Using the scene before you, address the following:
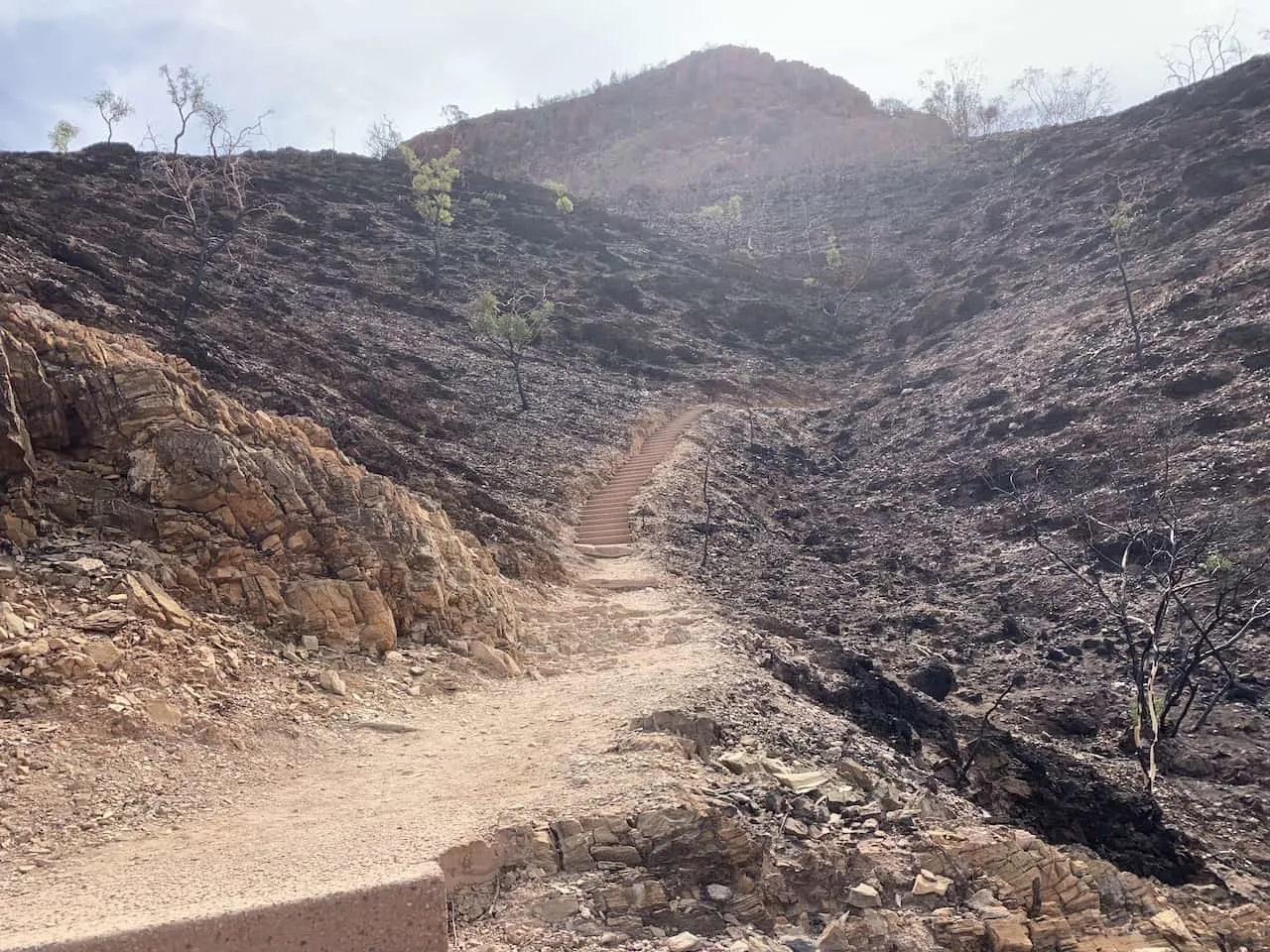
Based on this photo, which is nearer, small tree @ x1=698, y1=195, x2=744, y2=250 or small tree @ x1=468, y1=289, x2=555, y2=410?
small tree @ x1=468, y1=289, x2=555, y2=410

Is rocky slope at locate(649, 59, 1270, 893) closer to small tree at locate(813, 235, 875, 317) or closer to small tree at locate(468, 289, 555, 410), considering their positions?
small tree at locate(813, 235, 875, 317)

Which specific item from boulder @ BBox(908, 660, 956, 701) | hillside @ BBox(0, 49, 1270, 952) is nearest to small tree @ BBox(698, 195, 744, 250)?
hillside @ BBox(0, 49, 1270, 952)

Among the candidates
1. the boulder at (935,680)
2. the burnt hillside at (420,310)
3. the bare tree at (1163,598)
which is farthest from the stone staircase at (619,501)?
the bare tree at (1163,598)

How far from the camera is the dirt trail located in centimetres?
479

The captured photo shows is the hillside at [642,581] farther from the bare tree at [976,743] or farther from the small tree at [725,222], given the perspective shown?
the small tree at [725,222]

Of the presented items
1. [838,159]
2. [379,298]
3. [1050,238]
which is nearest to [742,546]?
[379,298]

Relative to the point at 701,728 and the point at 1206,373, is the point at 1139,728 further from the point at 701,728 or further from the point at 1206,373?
the point at 1206,373

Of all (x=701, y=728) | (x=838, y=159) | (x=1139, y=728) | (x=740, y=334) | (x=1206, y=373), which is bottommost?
(x=1139, y=728)

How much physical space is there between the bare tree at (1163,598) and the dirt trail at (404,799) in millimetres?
5569

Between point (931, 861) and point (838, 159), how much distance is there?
56486mm

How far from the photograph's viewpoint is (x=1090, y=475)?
17547mm

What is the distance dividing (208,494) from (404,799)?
470cm

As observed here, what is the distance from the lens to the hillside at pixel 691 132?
188ft

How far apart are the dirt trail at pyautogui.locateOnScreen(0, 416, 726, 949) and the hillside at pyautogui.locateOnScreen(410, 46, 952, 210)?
48355 millimetres
